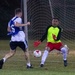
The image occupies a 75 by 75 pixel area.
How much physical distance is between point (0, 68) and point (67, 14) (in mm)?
6013

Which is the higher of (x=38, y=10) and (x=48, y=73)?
(x=38, y=10)

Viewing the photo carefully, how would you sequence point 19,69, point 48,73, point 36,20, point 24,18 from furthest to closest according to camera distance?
point 36,20, point 24,18, point 19,69, point 48,73

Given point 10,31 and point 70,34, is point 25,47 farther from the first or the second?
point 70,34

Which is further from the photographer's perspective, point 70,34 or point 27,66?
point 70,34

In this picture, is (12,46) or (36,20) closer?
(12,46)

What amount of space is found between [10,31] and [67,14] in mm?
5406

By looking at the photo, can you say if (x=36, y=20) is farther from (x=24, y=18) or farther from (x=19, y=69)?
(x=19, y=69)

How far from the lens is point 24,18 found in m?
18.5

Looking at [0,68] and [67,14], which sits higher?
[67,14]

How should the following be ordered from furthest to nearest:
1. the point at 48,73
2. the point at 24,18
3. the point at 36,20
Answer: the point at 36,20
the point at 24,18
the point at 48,73

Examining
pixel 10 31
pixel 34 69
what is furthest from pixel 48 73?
pixel 10 31

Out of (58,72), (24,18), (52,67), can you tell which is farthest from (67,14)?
(58,72)

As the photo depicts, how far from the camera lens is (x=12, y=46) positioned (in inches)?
634

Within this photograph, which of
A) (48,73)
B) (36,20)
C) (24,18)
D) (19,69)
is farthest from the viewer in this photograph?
(36,20)
